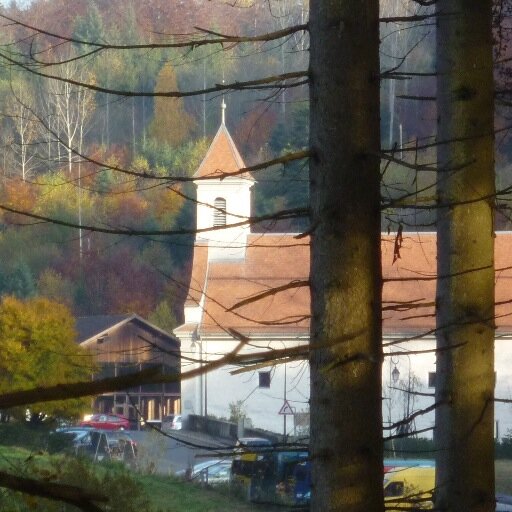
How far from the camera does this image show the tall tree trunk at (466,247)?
5203mm

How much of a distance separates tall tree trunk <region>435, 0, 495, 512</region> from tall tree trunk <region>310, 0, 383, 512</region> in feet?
4.96

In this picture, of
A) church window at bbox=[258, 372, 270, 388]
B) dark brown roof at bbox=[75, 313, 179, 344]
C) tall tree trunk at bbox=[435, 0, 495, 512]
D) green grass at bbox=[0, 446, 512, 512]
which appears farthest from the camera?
dark brown roof at bbox=[75, 313, 179, 344]

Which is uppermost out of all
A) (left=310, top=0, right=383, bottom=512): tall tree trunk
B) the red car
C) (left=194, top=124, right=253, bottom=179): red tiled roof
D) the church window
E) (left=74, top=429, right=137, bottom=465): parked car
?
(left=194, top=124, right=253, bottom=179): red tiled roof

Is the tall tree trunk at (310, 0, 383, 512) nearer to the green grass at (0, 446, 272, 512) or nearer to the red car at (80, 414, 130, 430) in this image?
the green grass at (0, 446, 272, 512)

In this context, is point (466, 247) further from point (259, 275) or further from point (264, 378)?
point (259, 275)

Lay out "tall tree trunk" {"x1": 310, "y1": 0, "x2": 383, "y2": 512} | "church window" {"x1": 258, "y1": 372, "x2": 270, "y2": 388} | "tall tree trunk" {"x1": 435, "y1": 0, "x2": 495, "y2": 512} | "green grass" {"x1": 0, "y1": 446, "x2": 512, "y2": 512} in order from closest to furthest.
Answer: "tall tree trunk" {"x1": 310, "y1": 0, "x2": 383, "y2": 512}, "tall tree trunk" {"x1": 435, "y1": 0, "x2": 495, "y2": 512}, "church window" {"x1": 258, "y1": 372, "x2": 270, "y2": 388}, "green grass" {"x1": 0, "y1": 446, "x2": 512, "y2": 512}

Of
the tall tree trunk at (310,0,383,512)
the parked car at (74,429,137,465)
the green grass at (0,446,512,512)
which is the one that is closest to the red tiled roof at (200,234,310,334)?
the parked car at (74,429,137,465)

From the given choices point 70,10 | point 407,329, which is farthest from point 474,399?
point 407,329

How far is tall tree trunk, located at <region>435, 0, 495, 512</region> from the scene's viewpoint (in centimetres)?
520

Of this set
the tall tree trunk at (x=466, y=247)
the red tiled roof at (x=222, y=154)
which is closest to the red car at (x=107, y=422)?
the red tiled roof at (x=222, y=154)

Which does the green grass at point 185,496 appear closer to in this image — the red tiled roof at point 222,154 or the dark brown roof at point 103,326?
the dark brown roof at point 103,326

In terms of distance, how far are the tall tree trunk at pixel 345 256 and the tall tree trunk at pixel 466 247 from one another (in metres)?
1.51

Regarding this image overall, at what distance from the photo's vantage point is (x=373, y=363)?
3.65m

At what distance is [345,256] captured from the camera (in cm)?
369
